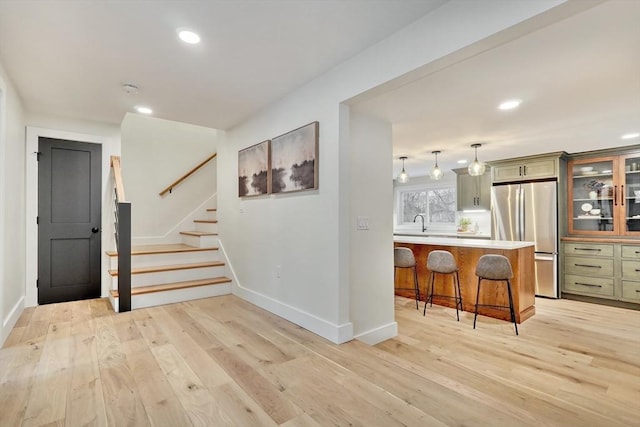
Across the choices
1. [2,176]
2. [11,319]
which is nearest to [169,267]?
[11,319]

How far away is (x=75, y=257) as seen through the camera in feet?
13.6

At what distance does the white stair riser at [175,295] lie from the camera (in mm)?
3701

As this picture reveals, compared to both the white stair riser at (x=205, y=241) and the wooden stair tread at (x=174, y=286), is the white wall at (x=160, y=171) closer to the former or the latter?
the white stair riser at (x=205, y=241)

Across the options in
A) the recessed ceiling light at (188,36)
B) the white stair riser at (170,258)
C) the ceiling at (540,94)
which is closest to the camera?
the ceiling at (540,94)

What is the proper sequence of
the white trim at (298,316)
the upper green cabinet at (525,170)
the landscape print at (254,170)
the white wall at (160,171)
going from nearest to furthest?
the white trim at (298,316), the landscape print at (254,170), the upper green cabinet at (525,170), the white wall at (160,171)

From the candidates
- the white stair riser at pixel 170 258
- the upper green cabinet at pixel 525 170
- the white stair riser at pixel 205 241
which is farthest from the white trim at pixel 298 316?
the upper green cabinet at pixel 525 170

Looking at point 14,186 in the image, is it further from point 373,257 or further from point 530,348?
point 530,348

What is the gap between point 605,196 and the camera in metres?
4.99

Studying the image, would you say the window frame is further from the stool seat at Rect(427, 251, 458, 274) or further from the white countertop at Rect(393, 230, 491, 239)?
the stool seat at Rect(427, 251, 458, 274)

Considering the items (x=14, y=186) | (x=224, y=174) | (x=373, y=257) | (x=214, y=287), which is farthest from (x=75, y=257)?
(x=373, y=257)

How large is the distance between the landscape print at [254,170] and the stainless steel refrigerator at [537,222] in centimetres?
432

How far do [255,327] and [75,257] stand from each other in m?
2.80

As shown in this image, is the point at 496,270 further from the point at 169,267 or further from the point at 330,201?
the point at 169,267

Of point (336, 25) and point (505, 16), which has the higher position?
point (336, 25)
